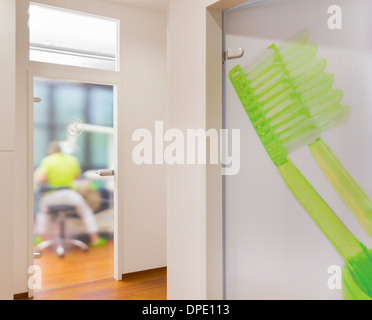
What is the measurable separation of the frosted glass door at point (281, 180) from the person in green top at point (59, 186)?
6.90ft

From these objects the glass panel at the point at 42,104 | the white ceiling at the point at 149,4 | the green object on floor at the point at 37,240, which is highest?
the white ceiling at the point at 149,4

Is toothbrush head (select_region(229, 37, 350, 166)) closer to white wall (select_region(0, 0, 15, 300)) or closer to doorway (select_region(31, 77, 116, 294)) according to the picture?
white wall (select_region(0, 0, 15, 300))

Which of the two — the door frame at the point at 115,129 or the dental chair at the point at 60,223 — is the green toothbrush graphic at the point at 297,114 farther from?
the dental chair at the point at 60,223

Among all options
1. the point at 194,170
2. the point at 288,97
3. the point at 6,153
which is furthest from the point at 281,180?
the point at 6,153

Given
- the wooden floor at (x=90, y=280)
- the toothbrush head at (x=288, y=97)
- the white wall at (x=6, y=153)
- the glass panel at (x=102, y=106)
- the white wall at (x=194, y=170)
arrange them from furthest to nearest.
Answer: the glass panel at (x=102, y=106)
the wooden floor at (x=90, y=280)
the white wall at (x=6, y=153)
the white wall at (x=194, y=170)
the toothbrush head at (x=288, y=97)

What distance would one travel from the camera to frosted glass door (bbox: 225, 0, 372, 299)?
1176mm

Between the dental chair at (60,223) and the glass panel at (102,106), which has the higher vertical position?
the glass panel at (102,106)

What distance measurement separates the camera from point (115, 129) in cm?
346

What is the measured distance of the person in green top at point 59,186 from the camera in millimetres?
3156

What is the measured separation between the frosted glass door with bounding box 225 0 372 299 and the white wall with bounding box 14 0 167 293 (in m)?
2.03

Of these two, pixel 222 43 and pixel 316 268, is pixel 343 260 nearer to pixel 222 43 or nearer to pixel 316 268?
pixel 316 268

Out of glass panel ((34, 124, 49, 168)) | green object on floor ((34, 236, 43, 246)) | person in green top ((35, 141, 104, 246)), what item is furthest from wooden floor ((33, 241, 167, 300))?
glass panel ((34, 124, 49, 168))

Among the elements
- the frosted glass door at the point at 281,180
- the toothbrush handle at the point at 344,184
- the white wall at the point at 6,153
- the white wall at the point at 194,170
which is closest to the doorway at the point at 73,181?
the white wall at the point at 6,153

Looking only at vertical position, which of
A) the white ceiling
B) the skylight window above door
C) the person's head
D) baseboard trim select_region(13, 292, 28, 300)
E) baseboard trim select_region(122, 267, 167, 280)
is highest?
the white ceiling
